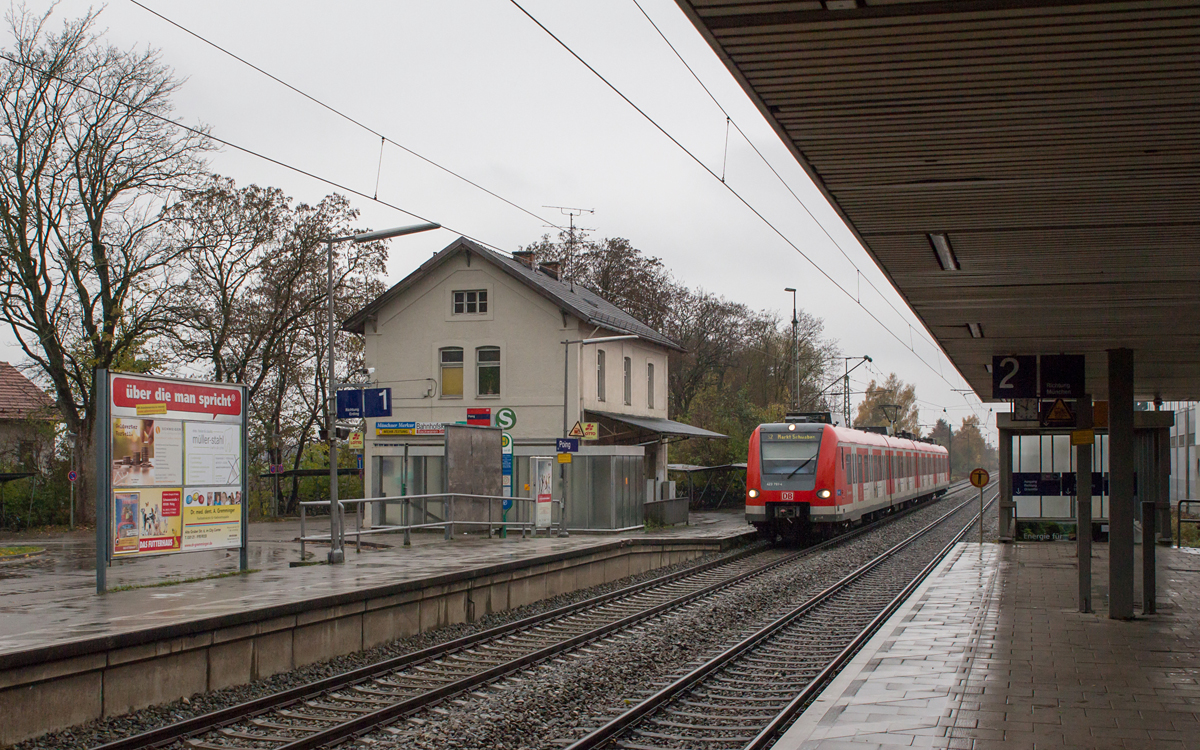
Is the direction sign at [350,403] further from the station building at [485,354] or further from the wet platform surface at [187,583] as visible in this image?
the station building at [485,354]

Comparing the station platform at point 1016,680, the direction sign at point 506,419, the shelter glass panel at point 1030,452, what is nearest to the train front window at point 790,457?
the shelter glass panel at point 1030,452

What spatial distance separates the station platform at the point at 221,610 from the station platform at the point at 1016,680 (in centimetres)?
531

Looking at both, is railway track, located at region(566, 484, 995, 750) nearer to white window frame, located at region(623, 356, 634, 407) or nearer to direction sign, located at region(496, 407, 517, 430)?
direction sign, located at region(496, 407, 517, 430)

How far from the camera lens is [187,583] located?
13.4m

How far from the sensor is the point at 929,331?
1334 centimetres

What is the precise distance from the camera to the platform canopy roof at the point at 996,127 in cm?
466

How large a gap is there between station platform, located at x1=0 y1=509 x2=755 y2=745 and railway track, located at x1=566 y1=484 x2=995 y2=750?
12.3 feet

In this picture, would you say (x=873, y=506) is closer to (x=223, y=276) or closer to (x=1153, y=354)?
(x=1153, y=354)

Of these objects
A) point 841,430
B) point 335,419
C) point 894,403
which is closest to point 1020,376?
point 335,419

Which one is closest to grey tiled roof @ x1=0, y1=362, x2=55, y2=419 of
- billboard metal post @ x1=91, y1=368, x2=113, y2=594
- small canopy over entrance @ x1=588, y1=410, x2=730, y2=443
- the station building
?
the station building

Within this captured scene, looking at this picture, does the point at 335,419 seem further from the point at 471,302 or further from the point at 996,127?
the point at 471,302

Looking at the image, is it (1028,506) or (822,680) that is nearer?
(822,680)

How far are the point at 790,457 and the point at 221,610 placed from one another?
17.8 metres

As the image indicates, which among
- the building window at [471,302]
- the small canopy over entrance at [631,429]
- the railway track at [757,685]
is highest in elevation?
the building window at [471,302]
